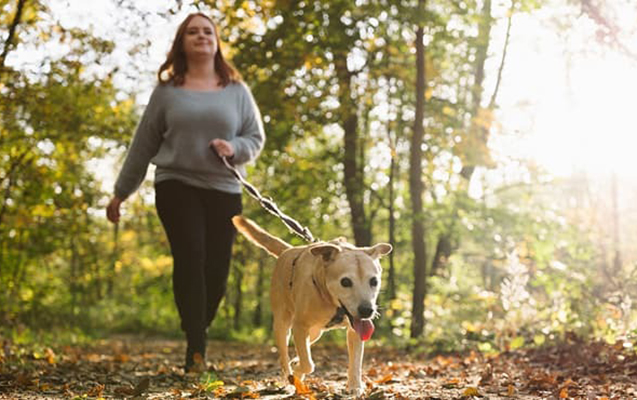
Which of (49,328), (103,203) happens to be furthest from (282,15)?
(103,203)

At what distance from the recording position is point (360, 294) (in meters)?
3.64

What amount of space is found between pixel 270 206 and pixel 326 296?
1.39 meters

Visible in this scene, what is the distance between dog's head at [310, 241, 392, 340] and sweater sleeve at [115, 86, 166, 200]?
217cm

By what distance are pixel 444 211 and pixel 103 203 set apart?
328 inches

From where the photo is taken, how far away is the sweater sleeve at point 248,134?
5.45 m

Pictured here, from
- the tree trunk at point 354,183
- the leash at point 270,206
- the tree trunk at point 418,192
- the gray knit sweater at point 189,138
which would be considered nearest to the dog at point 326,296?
the leash at point 270,206

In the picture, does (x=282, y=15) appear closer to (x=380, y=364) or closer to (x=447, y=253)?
(x=380, y=364)

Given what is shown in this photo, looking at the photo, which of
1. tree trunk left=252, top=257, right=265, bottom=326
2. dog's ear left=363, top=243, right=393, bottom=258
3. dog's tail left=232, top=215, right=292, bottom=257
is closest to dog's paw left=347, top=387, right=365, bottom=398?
dog's ear left=363, top=243, right=393, bottom=258

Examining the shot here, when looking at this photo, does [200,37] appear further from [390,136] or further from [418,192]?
[390,136]

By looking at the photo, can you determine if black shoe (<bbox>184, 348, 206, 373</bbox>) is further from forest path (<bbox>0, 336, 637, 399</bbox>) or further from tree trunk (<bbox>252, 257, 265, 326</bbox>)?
tree trunk (<bbox>252, 257, 265, 326</bbox>)

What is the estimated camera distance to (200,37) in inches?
212

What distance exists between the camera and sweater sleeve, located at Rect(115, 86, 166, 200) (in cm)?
543

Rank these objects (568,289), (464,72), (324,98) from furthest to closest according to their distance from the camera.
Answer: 1. (464,72)
2. (324,98)
3. (568,289)

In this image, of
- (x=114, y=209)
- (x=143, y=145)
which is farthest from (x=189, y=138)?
(x=114, y=209)
